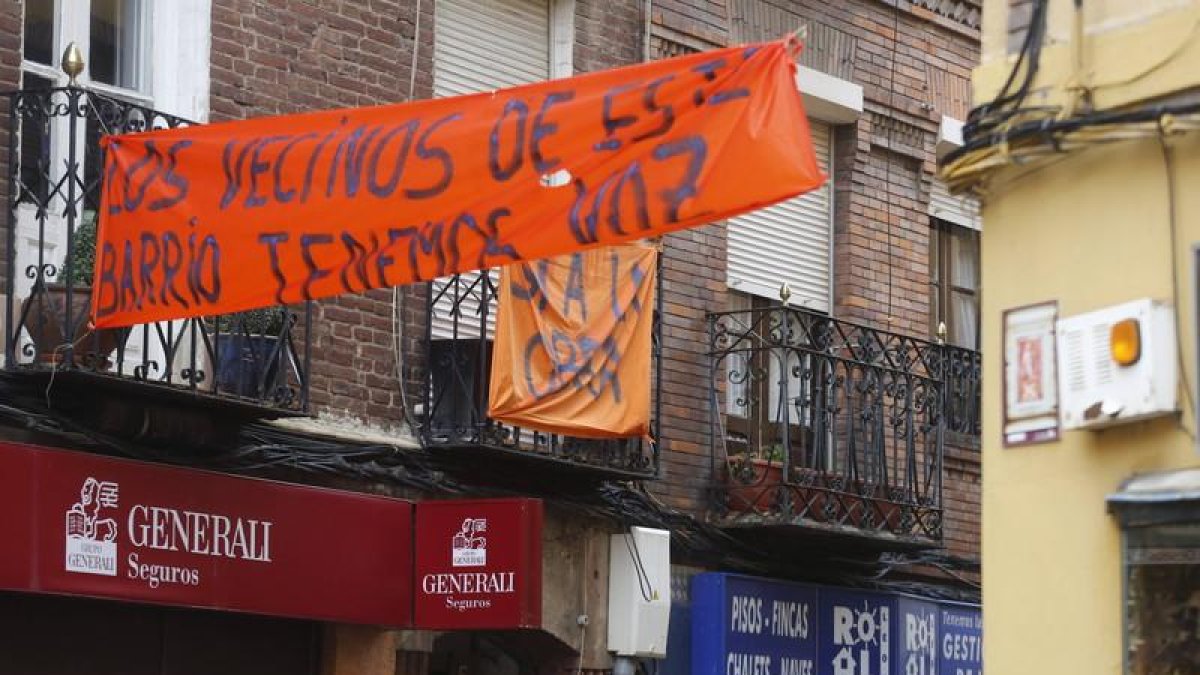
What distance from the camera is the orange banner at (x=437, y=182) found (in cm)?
952

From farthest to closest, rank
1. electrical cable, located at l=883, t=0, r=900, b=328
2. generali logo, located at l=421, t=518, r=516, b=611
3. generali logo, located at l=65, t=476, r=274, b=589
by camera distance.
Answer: electrical cable, located at l=883, t=0, r=900, b=328, generali logo, located at l=421, t=518, r=516, b=611, generali logo, located at l=65, t=476, r=274, b=589

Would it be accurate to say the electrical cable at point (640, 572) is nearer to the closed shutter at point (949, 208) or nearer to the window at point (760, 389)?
the window at point (760, 389)

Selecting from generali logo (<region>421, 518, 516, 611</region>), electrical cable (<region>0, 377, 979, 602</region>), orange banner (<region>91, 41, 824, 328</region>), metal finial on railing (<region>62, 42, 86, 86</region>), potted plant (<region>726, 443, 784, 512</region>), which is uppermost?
metal finial on railing (<region>62, 42, 86, 86</region>)

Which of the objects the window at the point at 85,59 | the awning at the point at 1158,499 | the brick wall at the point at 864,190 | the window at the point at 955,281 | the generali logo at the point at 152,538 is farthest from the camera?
the window at the point at 955,281

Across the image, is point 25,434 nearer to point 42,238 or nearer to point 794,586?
point 42,238

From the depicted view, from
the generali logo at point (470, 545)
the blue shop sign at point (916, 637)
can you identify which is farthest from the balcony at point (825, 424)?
the generali logo at point (470, 545)

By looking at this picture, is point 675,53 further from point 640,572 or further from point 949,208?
point 640,572

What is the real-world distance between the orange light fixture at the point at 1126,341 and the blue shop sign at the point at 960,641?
8564mm

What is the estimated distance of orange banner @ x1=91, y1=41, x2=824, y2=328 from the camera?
9516mm

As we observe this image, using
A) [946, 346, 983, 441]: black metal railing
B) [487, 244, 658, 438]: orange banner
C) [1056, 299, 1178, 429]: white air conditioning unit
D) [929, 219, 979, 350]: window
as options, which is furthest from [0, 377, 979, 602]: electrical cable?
[1056, 299, 1178, 429]: white air conditioning unit

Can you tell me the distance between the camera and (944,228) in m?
19.6

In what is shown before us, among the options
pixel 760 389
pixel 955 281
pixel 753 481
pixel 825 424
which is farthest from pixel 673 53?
pixel 955 281

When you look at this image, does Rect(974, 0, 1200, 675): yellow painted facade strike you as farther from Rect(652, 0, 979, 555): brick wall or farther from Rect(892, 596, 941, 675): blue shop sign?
Rect(892, 596, 941, 675): blue shop sign

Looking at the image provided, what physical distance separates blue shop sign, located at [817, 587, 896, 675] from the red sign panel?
3.71 m
